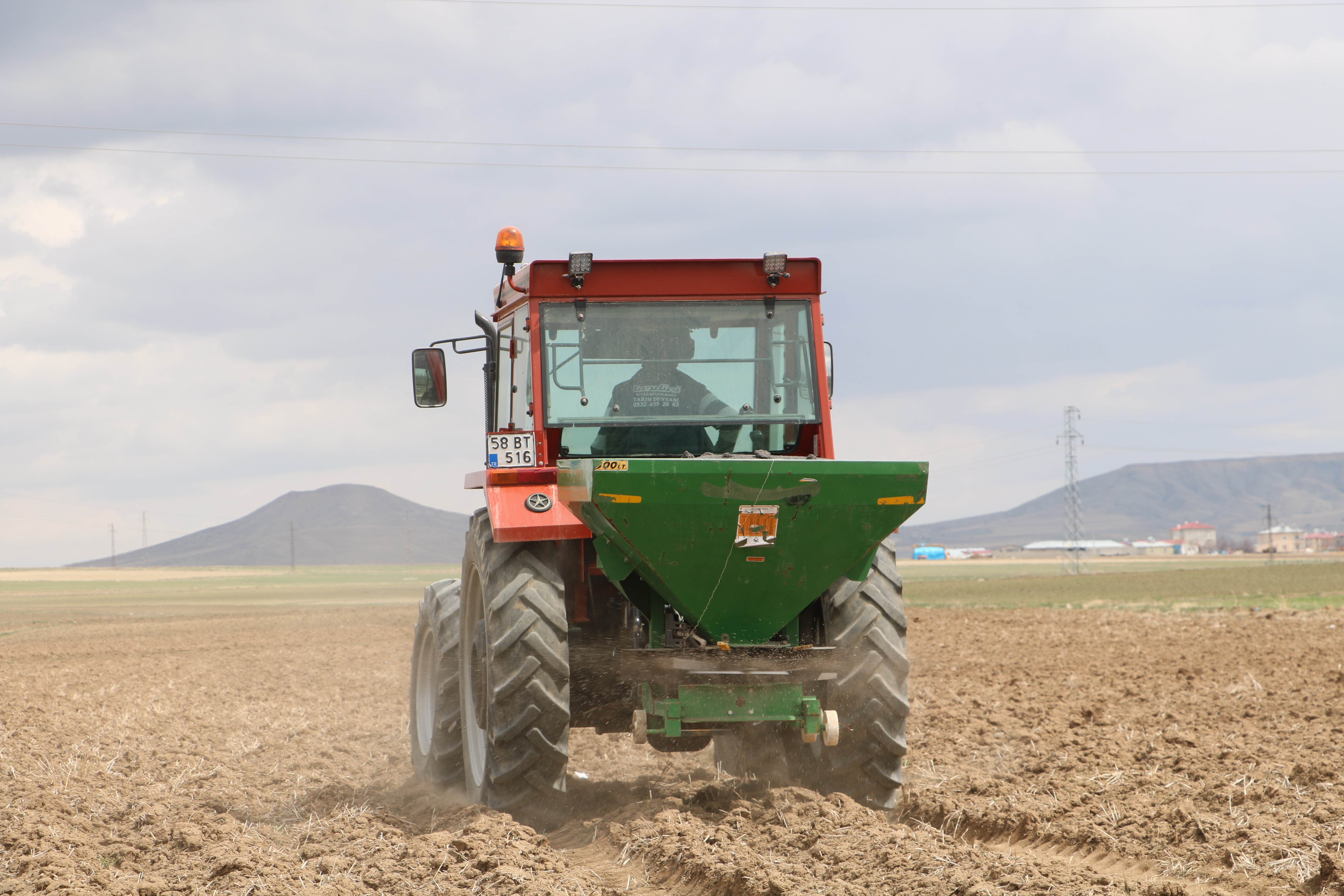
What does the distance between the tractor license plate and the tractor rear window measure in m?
0.26

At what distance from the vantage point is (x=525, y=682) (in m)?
6.14

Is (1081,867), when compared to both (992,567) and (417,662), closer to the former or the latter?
(417,662)

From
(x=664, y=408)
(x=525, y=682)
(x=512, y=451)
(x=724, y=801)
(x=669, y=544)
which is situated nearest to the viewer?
(x=669, y=544)

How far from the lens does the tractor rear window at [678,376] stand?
22.7 feet

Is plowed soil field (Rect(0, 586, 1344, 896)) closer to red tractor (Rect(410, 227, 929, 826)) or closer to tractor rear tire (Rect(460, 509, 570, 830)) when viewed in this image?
tractor rear tire (Rect(460, 509, 570, 830))

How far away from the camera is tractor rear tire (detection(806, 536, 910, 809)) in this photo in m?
6.48

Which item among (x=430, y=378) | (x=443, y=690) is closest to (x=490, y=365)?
(x=430, y=378)

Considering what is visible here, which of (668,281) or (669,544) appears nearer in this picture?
(669,544)

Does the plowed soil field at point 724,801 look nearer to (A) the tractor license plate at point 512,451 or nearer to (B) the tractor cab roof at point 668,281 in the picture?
(A) the tractor license plate at point 512,451

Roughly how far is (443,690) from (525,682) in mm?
1659

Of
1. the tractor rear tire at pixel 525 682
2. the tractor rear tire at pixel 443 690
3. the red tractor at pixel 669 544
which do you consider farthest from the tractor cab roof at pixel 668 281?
the tractor rear tire at pixel 443 690

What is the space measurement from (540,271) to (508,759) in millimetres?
2653

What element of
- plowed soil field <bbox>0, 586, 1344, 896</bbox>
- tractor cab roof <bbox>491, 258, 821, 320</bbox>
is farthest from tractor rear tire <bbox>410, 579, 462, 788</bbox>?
tractor cab roof <bbox>491, 258, 821, 320</bbox>

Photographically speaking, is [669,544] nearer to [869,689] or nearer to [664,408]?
[664,408]
